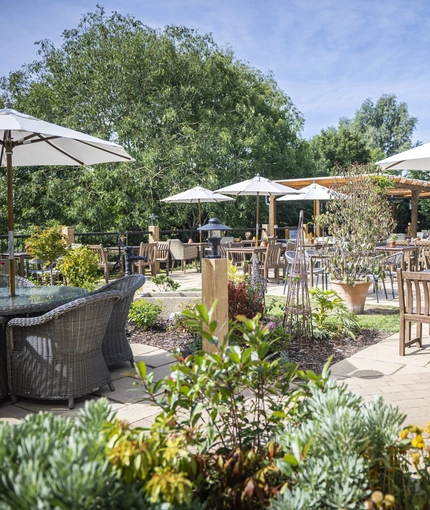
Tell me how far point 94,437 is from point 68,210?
16.3m

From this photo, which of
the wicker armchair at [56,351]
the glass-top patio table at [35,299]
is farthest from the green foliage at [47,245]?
the wicker armchair at [56,351]

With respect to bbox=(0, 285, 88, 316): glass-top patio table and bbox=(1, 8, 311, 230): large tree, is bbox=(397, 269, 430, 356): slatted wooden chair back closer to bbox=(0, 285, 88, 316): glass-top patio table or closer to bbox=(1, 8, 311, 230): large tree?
bbox=(0, 285, 88, 316): glass-top patio table

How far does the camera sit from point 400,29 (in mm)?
14000

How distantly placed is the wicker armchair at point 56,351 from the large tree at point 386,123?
40411mm

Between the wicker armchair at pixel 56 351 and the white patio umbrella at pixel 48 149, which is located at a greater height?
the white patio umbrella at pixel 48 149

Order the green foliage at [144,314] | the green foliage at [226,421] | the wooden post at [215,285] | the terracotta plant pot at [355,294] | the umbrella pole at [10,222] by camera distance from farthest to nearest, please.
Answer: the terracotta plant pot at [355,294] < the green foliage at [144,314] < the umbrella pole at [10,222] < the wooden post at [215,285] < the green foliage at [226,421]

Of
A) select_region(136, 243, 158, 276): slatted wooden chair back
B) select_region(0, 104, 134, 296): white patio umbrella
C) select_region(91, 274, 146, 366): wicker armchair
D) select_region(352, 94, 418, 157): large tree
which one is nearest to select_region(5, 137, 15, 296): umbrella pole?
select_region(0, 104, 134, 296): white patio umbrella

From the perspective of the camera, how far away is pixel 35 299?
3590 millimetres

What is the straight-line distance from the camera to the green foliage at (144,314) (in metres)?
5.13

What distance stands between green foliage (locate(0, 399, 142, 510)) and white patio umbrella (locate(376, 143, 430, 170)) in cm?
427

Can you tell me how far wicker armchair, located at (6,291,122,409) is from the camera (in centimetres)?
308

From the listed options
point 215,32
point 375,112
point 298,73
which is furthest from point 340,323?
point 375,112

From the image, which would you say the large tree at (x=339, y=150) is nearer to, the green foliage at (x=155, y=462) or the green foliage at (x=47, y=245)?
the green foliage at (x=47, y=245)

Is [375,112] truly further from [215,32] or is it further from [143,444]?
[143,444]
